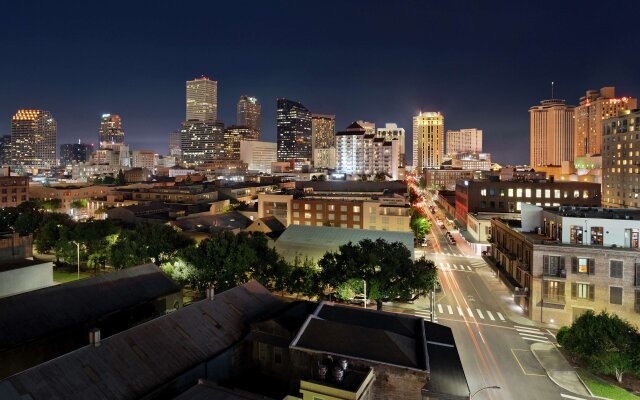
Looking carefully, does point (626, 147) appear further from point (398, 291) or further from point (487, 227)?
point (398, 291)

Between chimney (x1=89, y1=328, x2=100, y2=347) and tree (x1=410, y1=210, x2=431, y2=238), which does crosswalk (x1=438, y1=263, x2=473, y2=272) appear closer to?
tree (x1=410, y1=210, x2=431, y2=238)

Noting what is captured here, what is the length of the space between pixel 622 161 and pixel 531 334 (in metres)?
141

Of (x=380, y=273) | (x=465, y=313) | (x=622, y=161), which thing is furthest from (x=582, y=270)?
(x=622, y=161)

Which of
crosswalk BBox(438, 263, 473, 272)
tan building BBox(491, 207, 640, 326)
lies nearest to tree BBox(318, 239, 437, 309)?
tan building BBox(491, 207, 640, 326)

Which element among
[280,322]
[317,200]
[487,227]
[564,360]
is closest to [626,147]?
[487,227]

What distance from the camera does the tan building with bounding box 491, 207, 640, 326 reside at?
162ft

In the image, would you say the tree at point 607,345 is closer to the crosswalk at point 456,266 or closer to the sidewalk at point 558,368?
the sidewalk at point 558,368

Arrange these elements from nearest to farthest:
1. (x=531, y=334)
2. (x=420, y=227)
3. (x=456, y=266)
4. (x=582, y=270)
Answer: (x=531, y=334)
(x=582, y=270)
(x=456, y=266)
(x=420, y=227)

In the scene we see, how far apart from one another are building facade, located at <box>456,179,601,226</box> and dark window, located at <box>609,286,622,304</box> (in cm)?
5283

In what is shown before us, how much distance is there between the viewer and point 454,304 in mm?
60219

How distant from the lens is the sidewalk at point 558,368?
37.5m

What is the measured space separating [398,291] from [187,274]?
2790 cm

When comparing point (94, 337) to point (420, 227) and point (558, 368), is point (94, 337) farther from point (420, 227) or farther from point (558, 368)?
point (420, 227)

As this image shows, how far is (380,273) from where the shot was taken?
2047 inches
